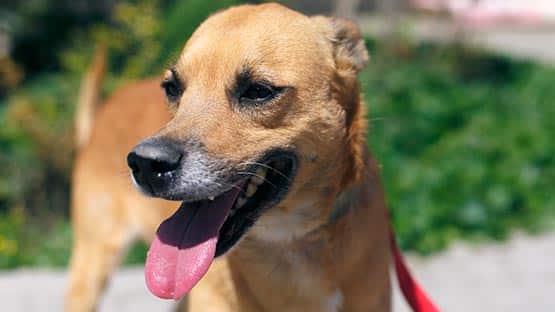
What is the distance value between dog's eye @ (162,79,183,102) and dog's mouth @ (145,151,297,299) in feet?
1.52

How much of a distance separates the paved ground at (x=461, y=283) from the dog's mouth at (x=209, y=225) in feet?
7.72

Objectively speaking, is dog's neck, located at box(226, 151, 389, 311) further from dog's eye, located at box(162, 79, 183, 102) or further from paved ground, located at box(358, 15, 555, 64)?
paved ground, located at box(358, 15, 555, 64)

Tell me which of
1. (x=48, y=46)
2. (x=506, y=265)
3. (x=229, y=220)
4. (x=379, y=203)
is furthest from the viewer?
(x=48, y=46)

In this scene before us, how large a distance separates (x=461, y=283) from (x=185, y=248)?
307 centimetres

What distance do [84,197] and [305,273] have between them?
1765mm

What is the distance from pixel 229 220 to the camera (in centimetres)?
275

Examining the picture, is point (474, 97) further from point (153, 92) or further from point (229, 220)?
point (229, 220)

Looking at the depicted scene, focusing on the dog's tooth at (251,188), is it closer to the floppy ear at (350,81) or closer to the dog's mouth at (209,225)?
the dog's mouth at (209,225)

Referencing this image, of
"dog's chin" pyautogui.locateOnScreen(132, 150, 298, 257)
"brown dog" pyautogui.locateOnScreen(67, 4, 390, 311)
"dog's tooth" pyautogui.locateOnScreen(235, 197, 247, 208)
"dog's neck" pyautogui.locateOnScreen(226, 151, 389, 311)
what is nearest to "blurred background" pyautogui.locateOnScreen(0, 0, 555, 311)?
"brown dog" pyautogui.locateOnScreen(67, 4, 390, 311)

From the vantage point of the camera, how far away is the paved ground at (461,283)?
16.5 feet

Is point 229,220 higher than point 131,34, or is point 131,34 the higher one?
point 229,220

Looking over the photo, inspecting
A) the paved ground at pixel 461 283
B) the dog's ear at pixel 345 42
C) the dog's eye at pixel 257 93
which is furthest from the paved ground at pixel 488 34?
the dog's eye at pixel 257 93

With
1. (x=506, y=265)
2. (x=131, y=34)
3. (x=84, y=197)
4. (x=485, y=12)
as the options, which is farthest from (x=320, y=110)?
(x=485, y=12)

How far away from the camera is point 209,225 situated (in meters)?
2.73
